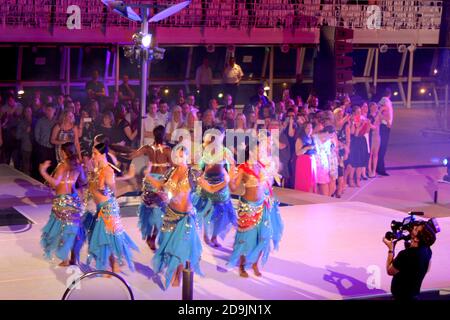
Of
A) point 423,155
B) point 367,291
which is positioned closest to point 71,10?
point 423,155

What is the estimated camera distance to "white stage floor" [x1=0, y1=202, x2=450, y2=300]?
863 centimetres

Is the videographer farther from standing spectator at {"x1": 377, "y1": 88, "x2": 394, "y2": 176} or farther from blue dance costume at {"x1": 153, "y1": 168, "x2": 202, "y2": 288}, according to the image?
standing spectator at {"x1": 377, "y1": 88, "x2": 394, "y2": 176}

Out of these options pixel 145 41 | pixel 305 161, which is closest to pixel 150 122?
pixel 145 41

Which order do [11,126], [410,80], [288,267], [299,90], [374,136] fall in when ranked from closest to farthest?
[288,267]
[11,126]
[374,136]
[299,90]
[410,80]

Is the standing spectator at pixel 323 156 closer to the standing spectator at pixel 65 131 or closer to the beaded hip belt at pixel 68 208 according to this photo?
the standing spectator at pixel 65 131

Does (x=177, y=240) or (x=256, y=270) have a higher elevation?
(x=177, y=240)

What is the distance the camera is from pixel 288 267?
950 centimetres

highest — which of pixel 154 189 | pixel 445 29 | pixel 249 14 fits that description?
pixel 249 14

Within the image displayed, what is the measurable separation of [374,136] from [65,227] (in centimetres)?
749

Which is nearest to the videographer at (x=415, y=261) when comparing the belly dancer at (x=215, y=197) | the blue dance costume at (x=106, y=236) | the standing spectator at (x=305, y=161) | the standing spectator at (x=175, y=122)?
the blue dance costume at (x=106, y=236)

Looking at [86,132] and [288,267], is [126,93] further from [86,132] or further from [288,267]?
[288,267]

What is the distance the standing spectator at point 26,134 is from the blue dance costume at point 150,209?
4.62 metres

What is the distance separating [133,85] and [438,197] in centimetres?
882

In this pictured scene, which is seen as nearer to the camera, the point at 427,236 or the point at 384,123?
the point at 427,236
